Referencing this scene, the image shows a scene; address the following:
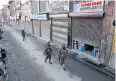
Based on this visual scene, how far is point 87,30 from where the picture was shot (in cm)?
1433

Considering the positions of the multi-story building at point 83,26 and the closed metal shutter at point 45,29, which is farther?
the closed metal shutter at point 45,29

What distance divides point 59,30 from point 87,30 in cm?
621

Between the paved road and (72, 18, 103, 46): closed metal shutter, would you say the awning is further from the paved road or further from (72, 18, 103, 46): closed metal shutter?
the paved road

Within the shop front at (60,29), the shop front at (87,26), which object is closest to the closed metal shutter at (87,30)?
the shop front at (87,26)

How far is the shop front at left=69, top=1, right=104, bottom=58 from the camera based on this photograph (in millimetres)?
12655

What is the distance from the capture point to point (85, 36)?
1470 cm

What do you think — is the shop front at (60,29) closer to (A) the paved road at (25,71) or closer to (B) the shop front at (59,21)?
(B) the shop front at (59,21)

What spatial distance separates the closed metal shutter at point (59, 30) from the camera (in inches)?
717

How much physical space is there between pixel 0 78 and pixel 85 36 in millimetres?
8883

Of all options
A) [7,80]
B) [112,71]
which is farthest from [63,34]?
[7,80]

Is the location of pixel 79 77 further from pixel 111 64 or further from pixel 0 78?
pixel 0 78

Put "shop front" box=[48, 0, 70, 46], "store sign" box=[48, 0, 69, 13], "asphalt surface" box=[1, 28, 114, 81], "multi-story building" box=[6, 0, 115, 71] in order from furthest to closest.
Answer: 1. "shop front" box=[48, 0, 70, 46]
2. "store sign" box=[48, 0, 69, 13]
3. "multi-story building" box=[6, 0, 115, 71]
4. "asphalt surface" box=[1, 28, 114, 81]

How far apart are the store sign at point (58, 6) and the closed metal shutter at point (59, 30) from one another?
3.66ft

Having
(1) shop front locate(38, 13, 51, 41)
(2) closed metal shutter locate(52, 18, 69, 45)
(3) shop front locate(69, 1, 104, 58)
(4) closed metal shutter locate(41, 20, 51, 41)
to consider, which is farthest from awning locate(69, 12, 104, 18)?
(4) closed metal shutter locate(41, 20, 51, 41)
